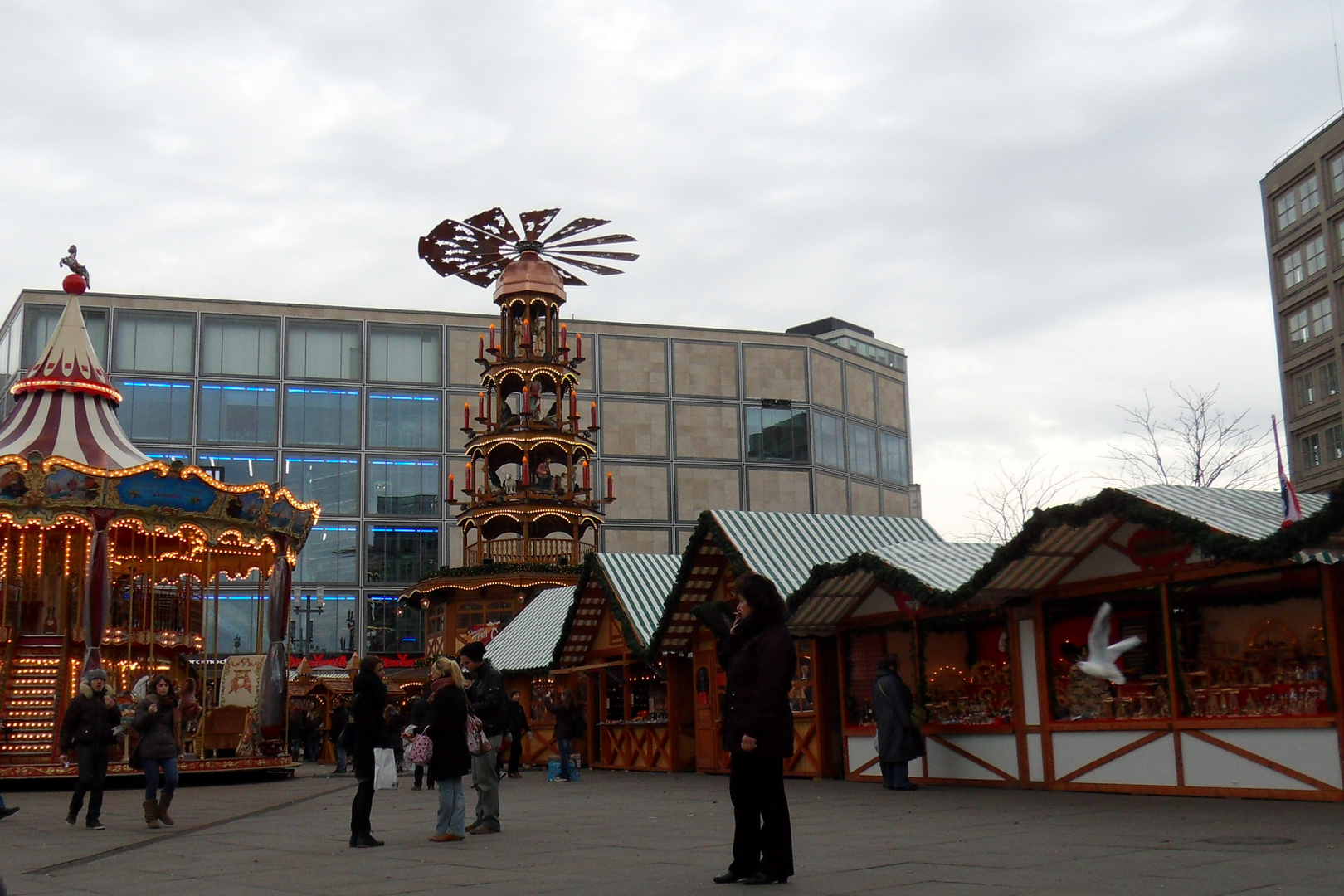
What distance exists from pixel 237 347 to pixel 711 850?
6172 cm

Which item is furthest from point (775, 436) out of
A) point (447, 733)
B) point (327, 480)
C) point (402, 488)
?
point (447, 733)

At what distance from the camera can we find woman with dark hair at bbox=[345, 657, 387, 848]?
11609 mm

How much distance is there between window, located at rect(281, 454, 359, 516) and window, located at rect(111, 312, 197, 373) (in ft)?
23.4

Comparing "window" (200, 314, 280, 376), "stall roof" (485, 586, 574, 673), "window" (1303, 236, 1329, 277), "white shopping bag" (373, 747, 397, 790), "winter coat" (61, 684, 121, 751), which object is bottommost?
"white shopping bag" (373, 747, 397, 790)

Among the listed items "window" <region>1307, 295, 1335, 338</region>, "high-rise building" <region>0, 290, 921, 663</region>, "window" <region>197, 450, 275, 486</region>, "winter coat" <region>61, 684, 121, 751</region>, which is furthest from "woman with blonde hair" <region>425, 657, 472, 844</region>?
"window" <region>1307, 295, 1335, 338</region>

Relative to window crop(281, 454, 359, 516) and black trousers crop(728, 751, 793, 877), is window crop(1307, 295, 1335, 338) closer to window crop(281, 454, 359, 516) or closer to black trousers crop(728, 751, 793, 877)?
window crop(281, 454, 359, 516)

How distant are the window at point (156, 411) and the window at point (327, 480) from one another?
17.3 feet

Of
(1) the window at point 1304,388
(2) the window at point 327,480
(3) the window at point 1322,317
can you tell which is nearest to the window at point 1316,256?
(3) the window at point 1322,317

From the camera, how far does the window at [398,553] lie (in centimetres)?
6806

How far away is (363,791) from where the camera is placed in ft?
38.1

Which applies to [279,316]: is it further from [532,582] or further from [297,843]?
[297,843]

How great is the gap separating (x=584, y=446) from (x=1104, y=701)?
33.9 m

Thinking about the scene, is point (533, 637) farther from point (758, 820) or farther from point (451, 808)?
point (758, 820)

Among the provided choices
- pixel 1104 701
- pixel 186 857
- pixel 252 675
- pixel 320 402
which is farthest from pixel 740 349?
pixel 186 857
